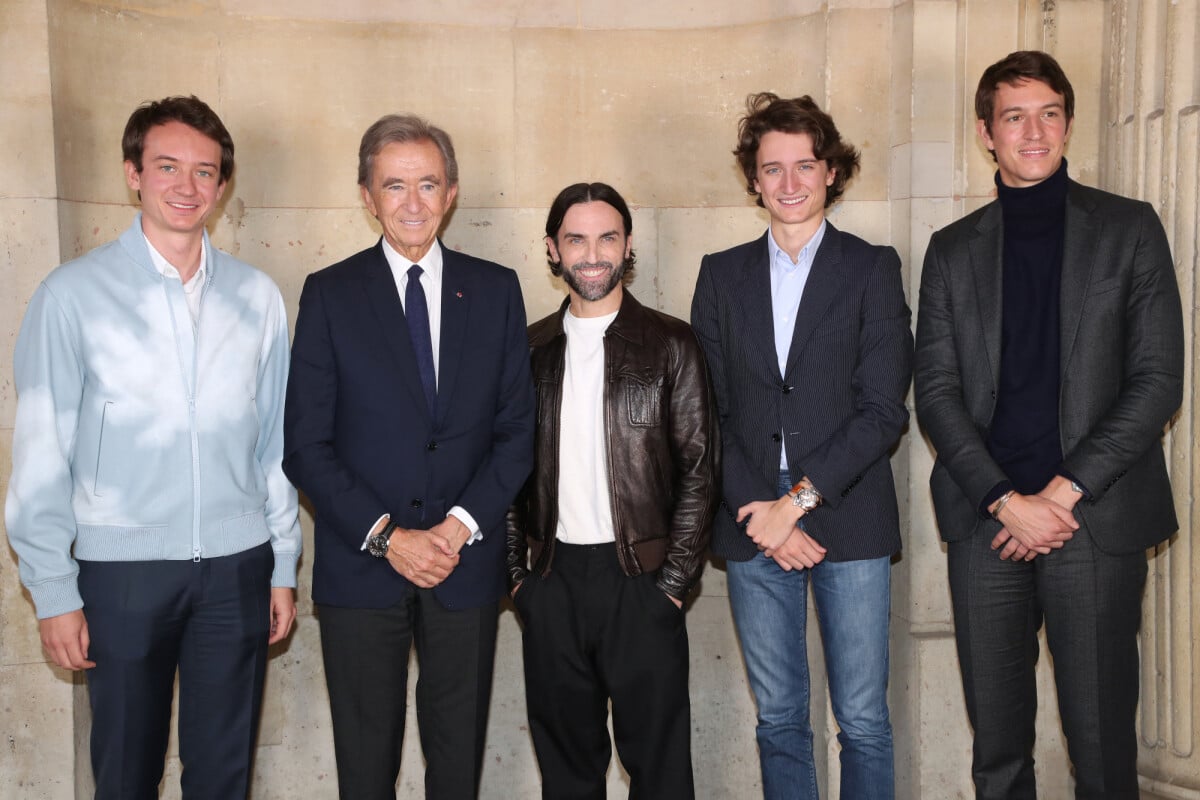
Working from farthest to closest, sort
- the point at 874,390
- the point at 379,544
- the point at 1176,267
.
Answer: the point at 1176,267, the point at 874,390, the point at 379,544

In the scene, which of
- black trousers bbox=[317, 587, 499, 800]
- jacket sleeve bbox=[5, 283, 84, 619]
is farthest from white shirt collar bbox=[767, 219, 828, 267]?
jacket sleeve bbox=[5, 283, 84, 619]

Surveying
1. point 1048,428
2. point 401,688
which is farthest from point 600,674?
point 1048,428

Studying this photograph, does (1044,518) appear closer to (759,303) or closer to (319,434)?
(759,303)

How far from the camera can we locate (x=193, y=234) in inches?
108

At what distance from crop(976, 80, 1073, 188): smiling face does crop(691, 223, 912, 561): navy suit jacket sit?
40 centimetres

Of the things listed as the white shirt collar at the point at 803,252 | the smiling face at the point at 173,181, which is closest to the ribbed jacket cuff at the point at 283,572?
the smiling face at the point at 173,181

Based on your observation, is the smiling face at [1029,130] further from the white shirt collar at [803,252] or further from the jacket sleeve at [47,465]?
the jacket sleeve at [47,465]

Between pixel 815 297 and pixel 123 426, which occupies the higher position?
pixel 815 297

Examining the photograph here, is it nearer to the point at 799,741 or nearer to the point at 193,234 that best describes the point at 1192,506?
the point at 799,741

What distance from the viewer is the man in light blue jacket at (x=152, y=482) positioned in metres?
2.54

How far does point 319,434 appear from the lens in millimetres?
2729

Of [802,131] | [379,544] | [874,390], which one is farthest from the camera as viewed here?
[802,131]

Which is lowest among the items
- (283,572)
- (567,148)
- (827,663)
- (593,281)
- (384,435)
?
(827,663)

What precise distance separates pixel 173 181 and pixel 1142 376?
2.47 m
